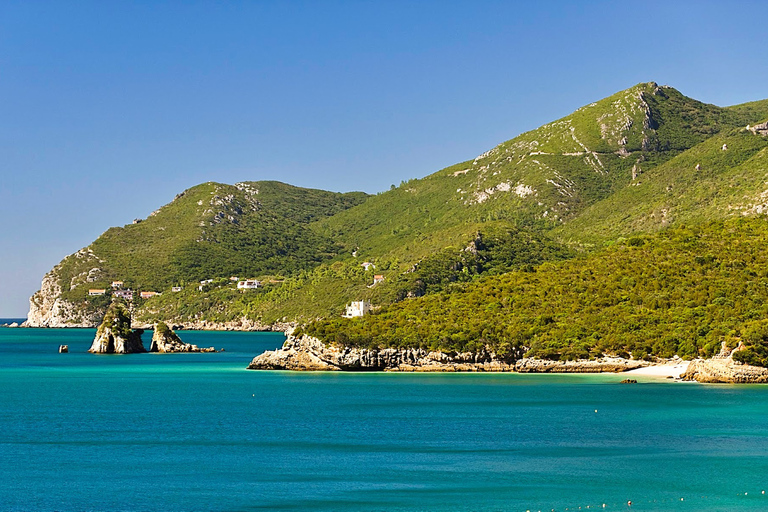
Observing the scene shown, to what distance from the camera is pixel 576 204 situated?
174000mm

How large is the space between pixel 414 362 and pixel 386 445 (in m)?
34.7

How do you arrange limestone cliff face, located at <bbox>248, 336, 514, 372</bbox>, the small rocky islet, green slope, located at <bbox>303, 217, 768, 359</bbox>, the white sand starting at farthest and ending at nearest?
1. the small rocky islet
2. limestone cliff face, located at <bbox>248, 336, 514, 372</bbox>
3. green slope, located at <bbox>303, 217, 768, 359</bbox>
4. the white sand

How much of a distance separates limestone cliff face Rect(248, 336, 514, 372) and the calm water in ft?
9.39

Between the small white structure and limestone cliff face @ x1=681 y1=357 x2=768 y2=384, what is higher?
the small white structure

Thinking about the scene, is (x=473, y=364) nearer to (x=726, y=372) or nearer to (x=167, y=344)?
(x=726, y=372)

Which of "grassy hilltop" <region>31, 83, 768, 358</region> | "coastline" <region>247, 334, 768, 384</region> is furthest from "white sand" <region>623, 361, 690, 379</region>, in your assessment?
"grassy hilltop" <region>31, 83, 768, 358</region>

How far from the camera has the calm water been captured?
95.3 feet

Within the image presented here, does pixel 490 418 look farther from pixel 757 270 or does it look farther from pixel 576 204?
pixel 576 204

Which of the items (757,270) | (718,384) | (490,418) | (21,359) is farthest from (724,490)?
(21,359)

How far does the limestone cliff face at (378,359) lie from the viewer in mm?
73000

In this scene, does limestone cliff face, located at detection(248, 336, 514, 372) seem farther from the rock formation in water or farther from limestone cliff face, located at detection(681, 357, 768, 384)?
the rock formation in water

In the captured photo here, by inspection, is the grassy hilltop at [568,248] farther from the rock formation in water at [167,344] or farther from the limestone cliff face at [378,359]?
the rock formation in water at [167,344]

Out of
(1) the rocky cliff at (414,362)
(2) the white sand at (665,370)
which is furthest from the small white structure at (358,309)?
(2) the white sand at (665,370)

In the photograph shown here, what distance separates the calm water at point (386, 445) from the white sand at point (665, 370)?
91.0 inches
